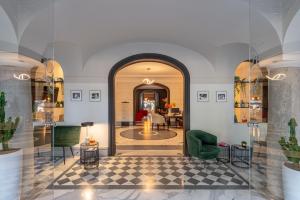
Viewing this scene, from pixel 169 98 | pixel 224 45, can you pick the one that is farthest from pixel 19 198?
pixel 169 98

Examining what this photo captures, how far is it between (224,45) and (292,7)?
85.4 inches

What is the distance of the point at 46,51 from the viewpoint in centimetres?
397

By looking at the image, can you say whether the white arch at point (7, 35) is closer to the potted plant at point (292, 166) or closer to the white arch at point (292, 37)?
the white arch at point (292, 37)

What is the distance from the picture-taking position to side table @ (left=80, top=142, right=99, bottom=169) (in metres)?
4.69

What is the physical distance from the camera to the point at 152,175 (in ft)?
13.9

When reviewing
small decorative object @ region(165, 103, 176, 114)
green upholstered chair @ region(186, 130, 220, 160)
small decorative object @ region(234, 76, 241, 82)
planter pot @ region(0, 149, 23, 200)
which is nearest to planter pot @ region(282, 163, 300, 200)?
green upholstered chair @ region(186, 130, 220, 160)

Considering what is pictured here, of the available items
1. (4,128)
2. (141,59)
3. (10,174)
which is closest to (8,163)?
(10,174)

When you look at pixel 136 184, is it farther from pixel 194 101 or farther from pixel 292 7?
pixel 292 7

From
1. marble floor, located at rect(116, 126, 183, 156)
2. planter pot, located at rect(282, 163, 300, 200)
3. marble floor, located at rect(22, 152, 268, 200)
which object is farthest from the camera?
marble floor, located at rect(116, 126, 183, 156)

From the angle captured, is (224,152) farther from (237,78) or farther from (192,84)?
(237,78)

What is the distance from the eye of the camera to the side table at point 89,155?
4.69 metres

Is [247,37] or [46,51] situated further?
[247,37]

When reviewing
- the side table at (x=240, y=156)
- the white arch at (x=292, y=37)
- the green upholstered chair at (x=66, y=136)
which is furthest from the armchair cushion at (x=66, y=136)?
the white arch at (x=292, y=37)

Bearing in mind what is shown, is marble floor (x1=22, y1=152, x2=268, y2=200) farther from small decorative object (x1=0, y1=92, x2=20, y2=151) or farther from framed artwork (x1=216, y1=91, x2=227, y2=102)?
framed artwork (x1=216, y1=91, x2=227, y2=102)
